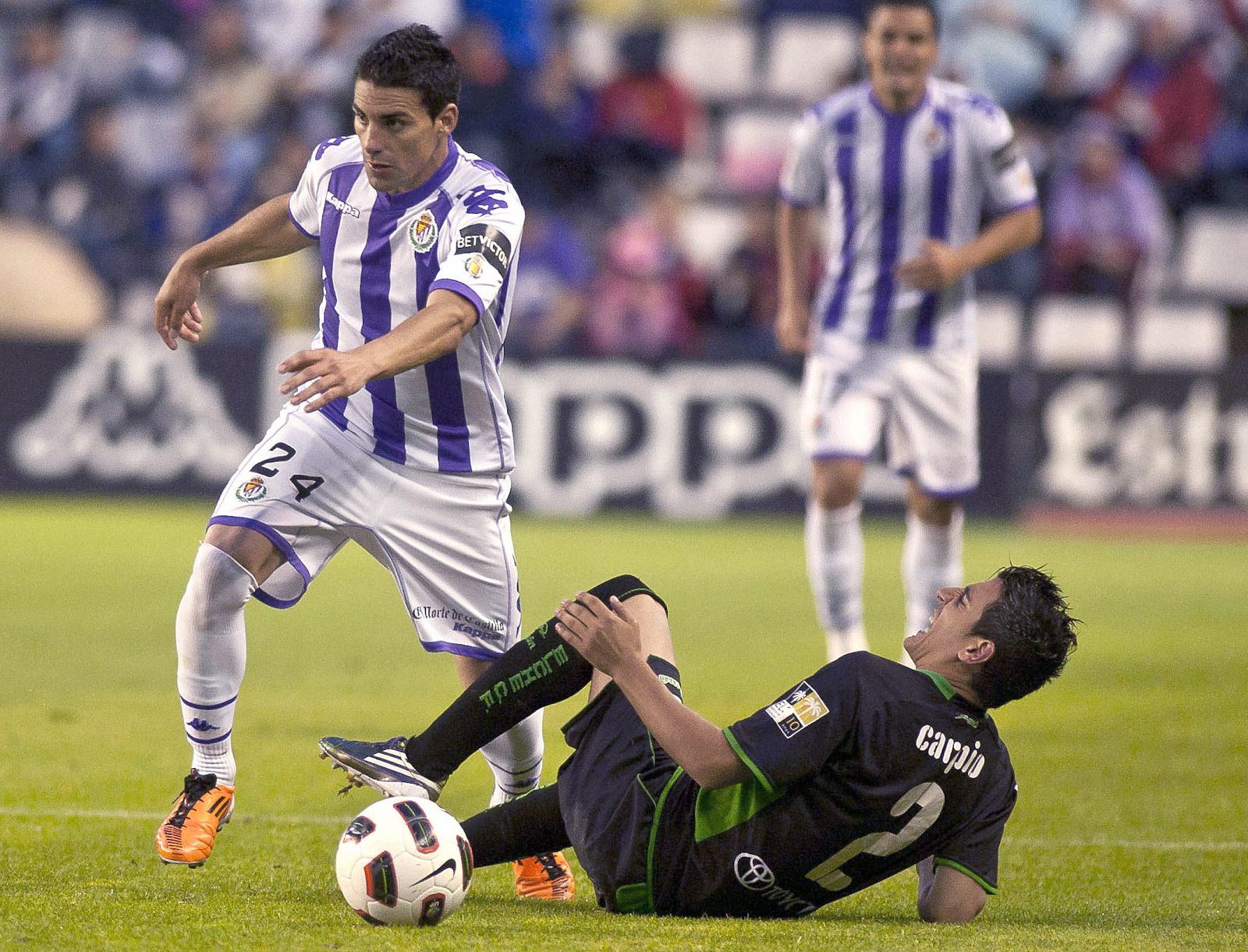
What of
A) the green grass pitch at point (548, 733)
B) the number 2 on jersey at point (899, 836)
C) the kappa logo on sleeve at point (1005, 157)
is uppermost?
the kappa logo on sleeve at point (1005, 157)

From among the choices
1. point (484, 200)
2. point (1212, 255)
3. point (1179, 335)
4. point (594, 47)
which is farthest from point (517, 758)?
point (594, 47)

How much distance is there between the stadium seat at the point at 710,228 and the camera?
15.8 metres

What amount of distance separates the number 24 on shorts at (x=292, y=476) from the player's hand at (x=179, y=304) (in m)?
0.45

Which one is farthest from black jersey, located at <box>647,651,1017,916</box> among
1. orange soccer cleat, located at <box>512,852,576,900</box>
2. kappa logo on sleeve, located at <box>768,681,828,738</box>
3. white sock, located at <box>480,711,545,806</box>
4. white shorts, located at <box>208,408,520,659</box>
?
white shorts, located at <box>208,408,520,659</box>

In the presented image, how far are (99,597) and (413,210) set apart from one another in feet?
18.6

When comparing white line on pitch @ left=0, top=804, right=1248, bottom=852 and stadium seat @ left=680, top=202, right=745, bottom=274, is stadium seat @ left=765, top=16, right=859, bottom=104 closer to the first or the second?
stadium seat @ left=680, top=202, right=745, bottom=274

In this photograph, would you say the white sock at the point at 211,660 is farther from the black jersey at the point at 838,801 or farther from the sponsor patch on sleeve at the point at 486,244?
the black jersey at the point at 838,801

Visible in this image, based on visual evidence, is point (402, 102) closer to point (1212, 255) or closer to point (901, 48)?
point (901, 48)

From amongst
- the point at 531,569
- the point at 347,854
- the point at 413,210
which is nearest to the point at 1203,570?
the point at 531,569

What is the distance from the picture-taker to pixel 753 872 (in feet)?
12.6

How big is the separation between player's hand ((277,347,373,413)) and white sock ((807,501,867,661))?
12.2ft

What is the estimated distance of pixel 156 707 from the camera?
6879mm

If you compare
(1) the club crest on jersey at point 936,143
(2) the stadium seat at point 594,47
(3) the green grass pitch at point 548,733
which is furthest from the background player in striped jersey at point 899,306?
(2) the stadium seat at point 594,47

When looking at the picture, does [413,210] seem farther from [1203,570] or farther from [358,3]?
[358,3]
